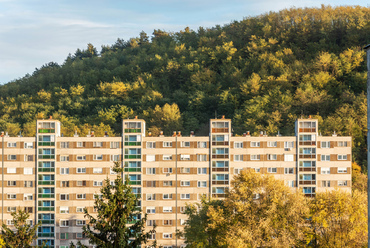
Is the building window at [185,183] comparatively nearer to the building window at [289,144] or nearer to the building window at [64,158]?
the building window at [289,144]

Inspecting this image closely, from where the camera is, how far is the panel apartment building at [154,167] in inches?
3989

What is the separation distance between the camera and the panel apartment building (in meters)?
101

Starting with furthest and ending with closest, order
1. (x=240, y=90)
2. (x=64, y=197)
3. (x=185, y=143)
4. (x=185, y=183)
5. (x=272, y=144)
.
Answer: (x=240, y=90), (x=185, y=143), (x=185, y=183), (x=272, y=144), (x=64, y=197)

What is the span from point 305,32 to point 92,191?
111399 mm

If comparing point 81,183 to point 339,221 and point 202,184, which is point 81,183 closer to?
point 202,184

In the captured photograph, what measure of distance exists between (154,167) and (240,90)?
6799 centimetres

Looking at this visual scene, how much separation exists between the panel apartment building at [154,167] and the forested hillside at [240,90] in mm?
22893

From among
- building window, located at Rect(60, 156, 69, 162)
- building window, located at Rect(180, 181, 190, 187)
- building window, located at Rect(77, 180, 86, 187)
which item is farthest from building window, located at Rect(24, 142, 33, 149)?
building window, located at Rect(180, 181, 190, 187)

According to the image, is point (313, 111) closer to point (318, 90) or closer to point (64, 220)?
point (318, 90)

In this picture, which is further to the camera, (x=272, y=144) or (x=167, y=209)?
(x=272, y=144)

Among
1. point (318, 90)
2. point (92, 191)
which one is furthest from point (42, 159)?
point (318, 90)

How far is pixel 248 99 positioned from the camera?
15962cm

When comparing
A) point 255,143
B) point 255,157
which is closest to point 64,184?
point 255,157

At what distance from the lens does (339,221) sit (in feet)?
205
